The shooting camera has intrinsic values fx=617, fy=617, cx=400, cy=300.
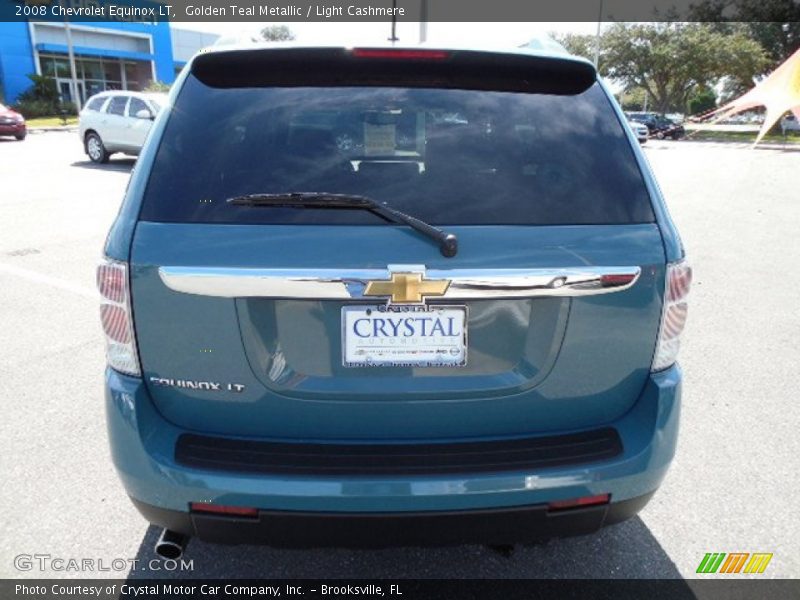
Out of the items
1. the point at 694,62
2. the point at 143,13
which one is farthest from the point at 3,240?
the point at 694,62

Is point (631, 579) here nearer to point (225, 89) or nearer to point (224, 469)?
point (224, 469)

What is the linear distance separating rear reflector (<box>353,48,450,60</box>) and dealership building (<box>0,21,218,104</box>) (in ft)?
142

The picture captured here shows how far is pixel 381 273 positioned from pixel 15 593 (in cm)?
186

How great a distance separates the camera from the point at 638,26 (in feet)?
161

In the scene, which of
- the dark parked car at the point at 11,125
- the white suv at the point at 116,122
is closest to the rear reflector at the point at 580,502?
the white suv at the point at 116,122

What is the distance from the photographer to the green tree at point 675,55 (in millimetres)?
44688

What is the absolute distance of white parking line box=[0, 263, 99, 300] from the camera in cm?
563

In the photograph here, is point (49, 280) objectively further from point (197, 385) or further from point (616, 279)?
point (616, 279)

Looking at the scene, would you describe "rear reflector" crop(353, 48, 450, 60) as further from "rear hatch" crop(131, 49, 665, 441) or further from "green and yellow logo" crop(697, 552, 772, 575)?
"green and yellow logo" crop(697, 552, 772, 575)

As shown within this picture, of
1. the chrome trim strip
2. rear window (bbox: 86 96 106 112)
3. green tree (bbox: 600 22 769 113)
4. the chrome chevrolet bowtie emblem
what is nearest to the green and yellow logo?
the chrome trim strip

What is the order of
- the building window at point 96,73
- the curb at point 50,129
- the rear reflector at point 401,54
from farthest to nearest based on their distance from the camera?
the building window at point 96,73 < the curb at point 50,129 < the rear reflector at point 401,54

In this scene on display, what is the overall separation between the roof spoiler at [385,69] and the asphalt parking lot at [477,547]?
1.76 m

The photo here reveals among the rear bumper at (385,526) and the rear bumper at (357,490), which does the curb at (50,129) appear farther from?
the rear bumper at (385,526)

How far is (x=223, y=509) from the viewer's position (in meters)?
1.77
